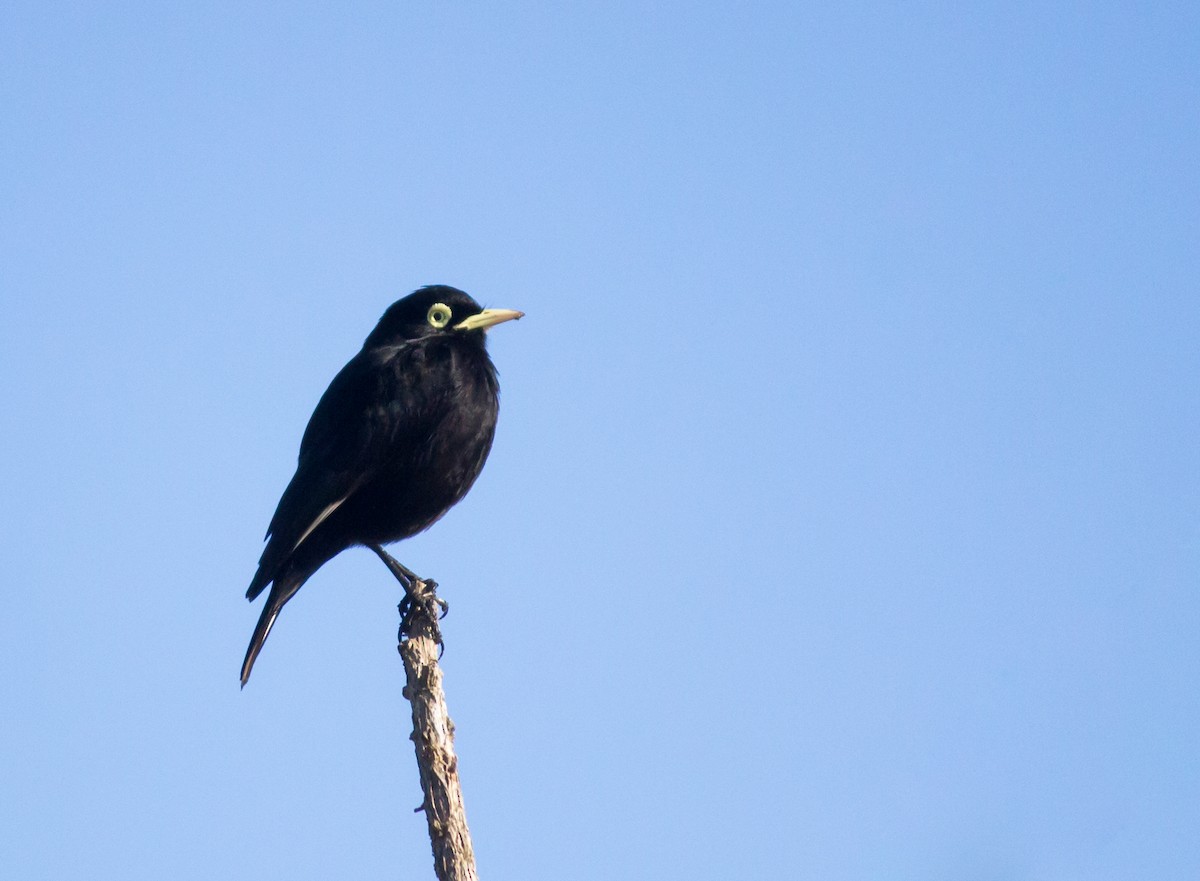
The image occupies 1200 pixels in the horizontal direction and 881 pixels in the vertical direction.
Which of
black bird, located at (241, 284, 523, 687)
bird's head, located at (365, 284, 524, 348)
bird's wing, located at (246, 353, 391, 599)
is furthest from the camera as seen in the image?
bird's head, located at (365, 284, 524, 348)

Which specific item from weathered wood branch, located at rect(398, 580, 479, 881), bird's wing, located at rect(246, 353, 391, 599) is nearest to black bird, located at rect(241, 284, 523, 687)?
bird's wing, located at rect(246, 353, 391, 599)

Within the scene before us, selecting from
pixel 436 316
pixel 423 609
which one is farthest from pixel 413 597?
pixel 436 316

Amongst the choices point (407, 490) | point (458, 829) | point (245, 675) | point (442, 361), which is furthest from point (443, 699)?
point (442, 361)

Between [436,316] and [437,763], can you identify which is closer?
[437,763]

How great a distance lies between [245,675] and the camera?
7.16m

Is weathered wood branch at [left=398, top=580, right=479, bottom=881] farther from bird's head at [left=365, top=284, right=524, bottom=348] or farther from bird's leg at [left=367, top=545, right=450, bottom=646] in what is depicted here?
bird's head at [left=365, top=284, right=524, bottom=348]

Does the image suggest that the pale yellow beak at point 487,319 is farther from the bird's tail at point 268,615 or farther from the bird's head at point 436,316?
the bird's tail at point 268,615

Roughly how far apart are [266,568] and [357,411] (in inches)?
40.4

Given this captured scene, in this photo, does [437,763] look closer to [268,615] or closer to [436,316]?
[268,615]

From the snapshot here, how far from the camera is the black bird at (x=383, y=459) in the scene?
7.73m

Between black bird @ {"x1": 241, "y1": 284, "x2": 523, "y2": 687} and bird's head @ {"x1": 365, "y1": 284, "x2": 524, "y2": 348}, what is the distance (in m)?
0.30

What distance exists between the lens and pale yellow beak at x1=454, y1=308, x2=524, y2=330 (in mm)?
8664

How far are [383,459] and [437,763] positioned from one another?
2774 millimetres

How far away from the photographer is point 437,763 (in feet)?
17.6
